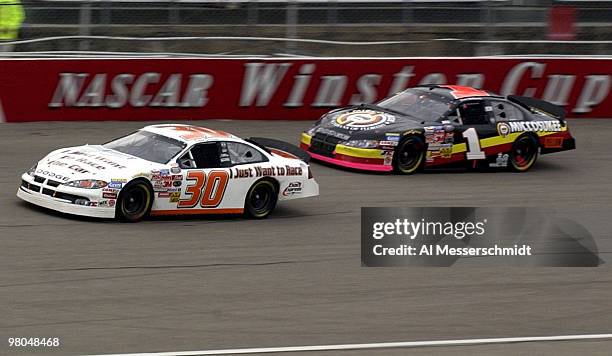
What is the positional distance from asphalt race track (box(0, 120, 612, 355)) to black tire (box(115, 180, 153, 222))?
0.49ft

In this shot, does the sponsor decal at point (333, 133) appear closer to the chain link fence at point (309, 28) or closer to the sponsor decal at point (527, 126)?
the sponsor decal at point (527, 126)

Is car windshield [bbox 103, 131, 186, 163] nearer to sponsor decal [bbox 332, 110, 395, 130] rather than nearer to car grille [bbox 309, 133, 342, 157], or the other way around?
car grille [bbox 309, 133, 342, 157]

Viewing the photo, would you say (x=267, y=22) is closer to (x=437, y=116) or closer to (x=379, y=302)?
(x=437, y=116)

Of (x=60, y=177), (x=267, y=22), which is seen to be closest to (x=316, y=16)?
(x=267, y=22)

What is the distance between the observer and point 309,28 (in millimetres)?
22188

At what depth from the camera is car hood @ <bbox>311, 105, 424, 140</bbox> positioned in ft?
57.2

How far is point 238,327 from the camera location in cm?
998

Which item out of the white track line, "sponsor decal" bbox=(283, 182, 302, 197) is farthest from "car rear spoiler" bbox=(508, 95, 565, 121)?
the white track line

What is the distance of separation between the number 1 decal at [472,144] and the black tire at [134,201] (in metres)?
6.34

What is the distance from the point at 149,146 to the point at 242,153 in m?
1.17

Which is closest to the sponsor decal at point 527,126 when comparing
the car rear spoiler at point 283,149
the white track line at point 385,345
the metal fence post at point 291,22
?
the car rear spoiler at point 283,149

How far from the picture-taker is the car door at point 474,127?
18.0 m

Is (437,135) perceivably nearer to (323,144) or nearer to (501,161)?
(501,161)

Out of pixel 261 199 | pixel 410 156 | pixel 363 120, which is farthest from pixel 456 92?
pixel 261 199
